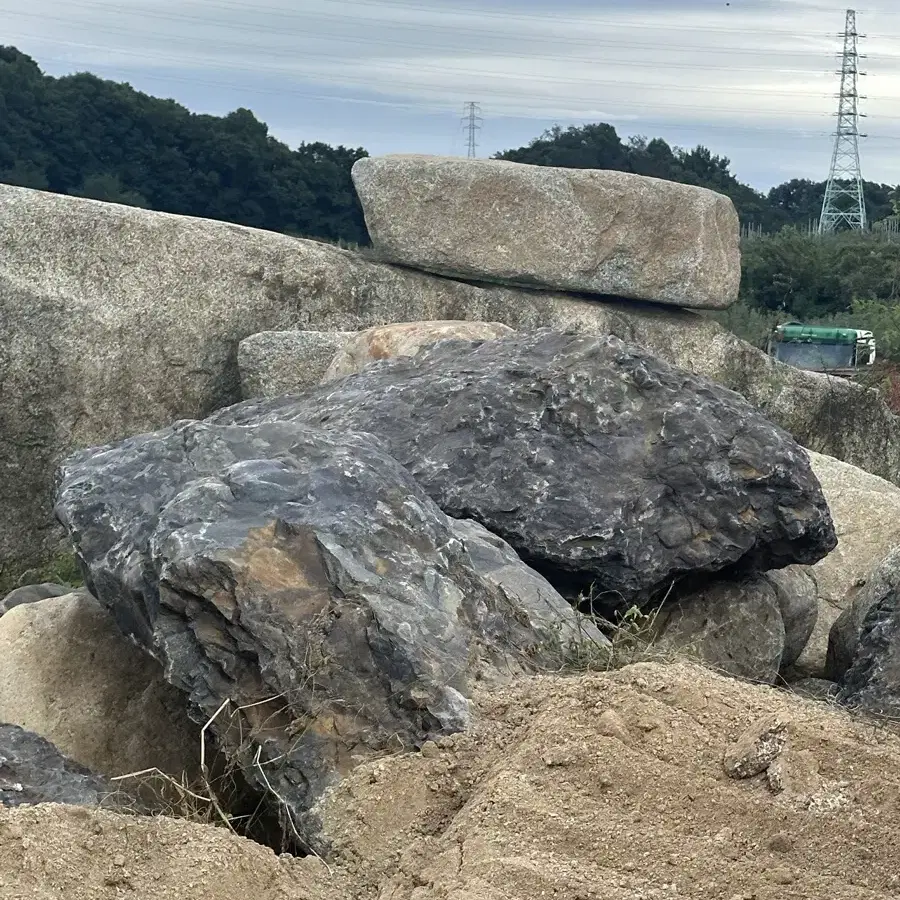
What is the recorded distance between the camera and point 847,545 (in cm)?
605

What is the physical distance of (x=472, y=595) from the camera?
145 inches

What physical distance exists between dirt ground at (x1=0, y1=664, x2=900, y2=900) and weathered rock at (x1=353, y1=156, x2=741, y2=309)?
18.0ft

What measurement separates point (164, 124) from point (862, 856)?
2855 cm

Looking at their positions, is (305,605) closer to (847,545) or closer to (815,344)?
(847,545)

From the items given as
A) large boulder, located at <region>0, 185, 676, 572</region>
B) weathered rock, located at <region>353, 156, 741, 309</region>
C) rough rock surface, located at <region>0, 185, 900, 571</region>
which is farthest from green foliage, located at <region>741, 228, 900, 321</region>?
large boulder, located at <region>0, 185, 676, 572</region>

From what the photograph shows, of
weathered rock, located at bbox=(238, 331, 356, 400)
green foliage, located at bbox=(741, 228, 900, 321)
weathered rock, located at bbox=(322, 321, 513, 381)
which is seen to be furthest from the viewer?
green foliage, located at bbox=(741, 228, 900, 321)

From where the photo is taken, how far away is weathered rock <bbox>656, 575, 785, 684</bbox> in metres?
4.82

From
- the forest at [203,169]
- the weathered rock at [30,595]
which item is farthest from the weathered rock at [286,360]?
the forest at [203,169]

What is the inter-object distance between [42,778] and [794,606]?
2935mm

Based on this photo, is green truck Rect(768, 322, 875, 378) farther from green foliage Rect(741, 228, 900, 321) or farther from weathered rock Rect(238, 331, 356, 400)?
weathered rock Rect(238, 331, 356, 400)

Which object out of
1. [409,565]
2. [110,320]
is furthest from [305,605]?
[110,320]

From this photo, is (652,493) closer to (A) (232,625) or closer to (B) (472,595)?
(B) (472,595)

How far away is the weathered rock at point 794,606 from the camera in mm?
5238

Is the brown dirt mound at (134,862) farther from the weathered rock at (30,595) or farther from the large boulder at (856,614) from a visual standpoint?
the weathered rock at (30,595)
